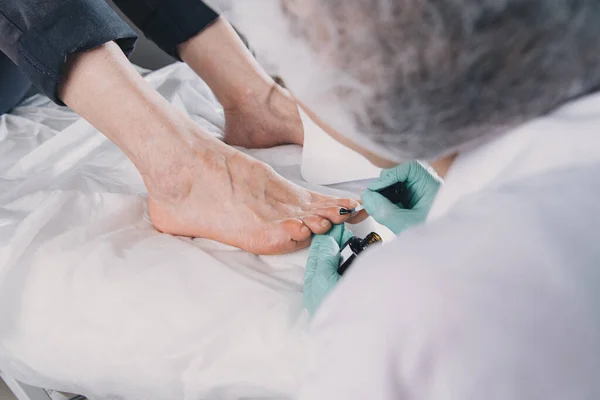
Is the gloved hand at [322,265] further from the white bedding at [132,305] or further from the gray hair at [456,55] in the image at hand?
the gray hair at [456,55]

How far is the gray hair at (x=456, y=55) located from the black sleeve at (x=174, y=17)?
2.41 ft

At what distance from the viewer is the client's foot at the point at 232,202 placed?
705mm

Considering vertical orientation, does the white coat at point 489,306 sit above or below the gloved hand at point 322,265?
above

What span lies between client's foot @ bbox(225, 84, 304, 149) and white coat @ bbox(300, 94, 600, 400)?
688 mm

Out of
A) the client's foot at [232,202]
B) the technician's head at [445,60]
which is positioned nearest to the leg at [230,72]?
the client's foot at [232,202]

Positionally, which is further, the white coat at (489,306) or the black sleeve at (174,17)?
the black sleeve at (174,17)

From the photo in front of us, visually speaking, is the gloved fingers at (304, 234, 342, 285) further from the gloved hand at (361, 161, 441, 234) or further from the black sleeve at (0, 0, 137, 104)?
the black sleeve at (0, 0, 137, 104)

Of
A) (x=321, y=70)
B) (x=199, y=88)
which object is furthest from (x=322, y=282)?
(x=199, y=88)

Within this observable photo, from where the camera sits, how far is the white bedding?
561 mm

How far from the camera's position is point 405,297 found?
0.94 feet

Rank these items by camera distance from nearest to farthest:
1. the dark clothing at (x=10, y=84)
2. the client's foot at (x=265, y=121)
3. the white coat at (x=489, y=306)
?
1. the white coat at (x=489, y=306)
2. the client's foot at (x=265, y=121)
3. the dark clothing at (x=10, y=84)

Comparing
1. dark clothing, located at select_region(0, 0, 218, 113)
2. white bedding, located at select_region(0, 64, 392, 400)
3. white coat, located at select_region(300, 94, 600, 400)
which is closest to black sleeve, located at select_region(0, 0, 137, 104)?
dark clothing, located at select_region(0, 0, 218, 113)

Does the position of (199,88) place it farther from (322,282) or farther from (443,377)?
(443,377)

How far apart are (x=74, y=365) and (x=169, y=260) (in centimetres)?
15
